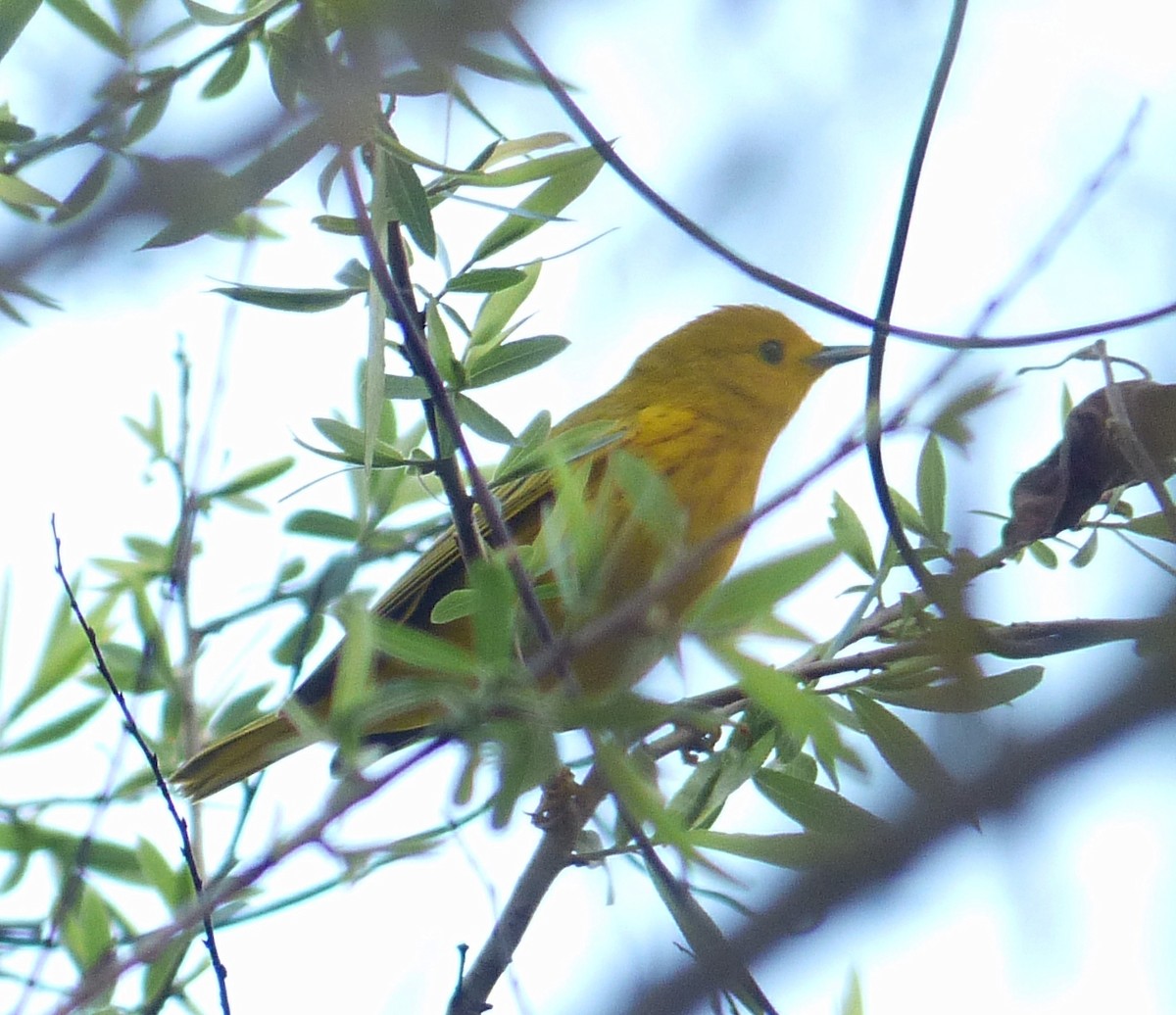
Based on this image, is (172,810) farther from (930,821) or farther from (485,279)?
(930,821)

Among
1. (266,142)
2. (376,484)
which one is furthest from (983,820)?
(376,484)

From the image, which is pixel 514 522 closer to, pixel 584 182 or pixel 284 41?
pixel 584 182

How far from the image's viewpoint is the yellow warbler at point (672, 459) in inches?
137

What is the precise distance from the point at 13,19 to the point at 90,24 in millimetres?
121

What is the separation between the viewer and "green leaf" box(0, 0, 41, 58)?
7.54 ft

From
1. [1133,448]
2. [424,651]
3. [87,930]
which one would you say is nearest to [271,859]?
[424,651]

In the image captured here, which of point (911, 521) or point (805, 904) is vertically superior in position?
point (911, 521)

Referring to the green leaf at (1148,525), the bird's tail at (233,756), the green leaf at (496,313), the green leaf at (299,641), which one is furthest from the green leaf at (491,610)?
the bird's tail at (233,756)

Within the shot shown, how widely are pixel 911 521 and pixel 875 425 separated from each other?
121cm

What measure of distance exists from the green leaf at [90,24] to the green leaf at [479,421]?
0.77 m

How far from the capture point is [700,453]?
399 cm

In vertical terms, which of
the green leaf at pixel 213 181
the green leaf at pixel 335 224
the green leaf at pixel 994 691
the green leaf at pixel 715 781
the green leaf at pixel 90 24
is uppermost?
the green leaf at pixel 90 24

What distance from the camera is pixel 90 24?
2311mm

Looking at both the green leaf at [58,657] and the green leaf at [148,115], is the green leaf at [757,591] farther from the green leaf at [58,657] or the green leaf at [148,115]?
the green leaf at [58,657]
